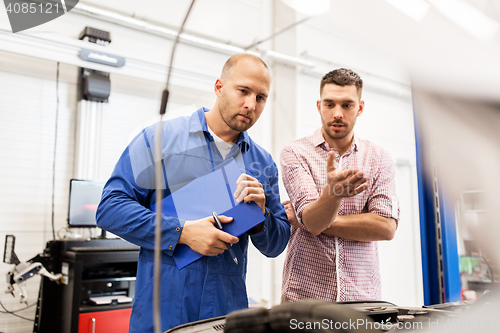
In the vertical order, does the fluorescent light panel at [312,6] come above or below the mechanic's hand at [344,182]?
above

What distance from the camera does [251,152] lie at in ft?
3.29

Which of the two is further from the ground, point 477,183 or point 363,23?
point 363,23

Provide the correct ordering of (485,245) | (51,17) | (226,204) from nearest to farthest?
(485,245) < (226,204) < (51,17)

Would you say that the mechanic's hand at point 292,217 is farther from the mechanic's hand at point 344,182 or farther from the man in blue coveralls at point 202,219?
the mechanic's hand at point 344,182

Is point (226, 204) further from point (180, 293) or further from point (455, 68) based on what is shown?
point (455, 68)

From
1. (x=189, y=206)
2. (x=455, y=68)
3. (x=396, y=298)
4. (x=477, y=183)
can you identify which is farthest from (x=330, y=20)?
(x=396, y=298)

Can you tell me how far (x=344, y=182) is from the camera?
63cm

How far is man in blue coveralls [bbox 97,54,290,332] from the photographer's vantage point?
2.59ft

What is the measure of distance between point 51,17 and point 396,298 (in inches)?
133

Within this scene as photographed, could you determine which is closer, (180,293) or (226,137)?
(180,293)

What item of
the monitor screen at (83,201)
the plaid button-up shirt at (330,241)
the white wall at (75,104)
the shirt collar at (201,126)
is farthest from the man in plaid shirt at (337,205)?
the monitor screen at (83,201)

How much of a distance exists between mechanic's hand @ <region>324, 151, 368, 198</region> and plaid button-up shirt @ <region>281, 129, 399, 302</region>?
15 centimetres

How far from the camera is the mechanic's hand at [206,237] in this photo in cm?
74

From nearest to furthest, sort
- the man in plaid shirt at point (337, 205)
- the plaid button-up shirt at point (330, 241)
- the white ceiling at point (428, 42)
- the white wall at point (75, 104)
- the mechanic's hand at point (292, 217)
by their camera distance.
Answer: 1. the white ceiling at point (428, 42)
2. the man in plaid shirt at point (337, 205)
3. the plaid button-up shirt at point (330, 241)
4. the mechanic's hand at point (292, 217)
5. the white wall at point (75, 104)
